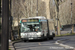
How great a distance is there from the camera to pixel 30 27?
26812 millimetres

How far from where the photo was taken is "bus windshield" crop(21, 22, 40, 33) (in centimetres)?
2670

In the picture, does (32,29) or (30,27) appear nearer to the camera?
(32,29)

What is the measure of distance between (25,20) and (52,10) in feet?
102

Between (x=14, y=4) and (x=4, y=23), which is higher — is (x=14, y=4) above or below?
above

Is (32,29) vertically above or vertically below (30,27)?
below

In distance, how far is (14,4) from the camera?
44344 millimetres

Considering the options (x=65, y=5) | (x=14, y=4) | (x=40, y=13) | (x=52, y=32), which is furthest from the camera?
(x=65, y=5)

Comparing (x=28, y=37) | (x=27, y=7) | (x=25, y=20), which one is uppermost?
(x=27, y=7)

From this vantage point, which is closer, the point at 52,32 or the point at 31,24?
the point at 31,24

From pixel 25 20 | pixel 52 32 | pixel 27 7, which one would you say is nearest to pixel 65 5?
pixel 27 7

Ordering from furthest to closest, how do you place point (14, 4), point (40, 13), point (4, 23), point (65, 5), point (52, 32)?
1. point (65, 5)
2. point (40, 13)
3. point (14, 4)
4. point (52, 32)
5. point (4, 23)

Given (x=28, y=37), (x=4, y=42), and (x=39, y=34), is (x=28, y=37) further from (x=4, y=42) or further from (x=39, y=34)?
(x=4, y=42)

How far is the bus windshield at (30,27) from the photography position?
26705 millimetres

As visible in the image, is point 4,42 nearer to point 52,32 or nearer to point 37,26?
point 37,26
